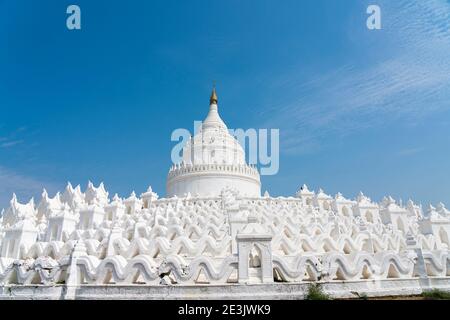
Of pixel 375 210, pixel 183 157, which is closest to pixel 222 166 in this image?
pixel 183 157

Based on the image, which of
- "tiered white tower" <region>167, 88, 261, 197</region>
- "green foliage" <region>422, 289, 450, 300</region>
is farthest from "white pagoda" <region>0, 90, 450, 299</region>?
"tiered white tower" <region>167, 88, 261, 197</region>

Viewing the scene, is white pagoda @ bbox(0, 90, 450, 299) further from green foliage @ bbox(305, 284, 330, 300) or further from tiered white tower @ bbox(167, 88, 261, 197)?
tiered white tower @ bbox(167, 88, 261, 197)

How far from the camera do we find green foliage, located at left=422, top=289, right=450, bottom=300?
12336 mm

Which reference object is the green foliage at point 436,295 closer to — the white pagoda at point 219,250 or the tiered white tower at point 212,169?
the white pagoda at point 219,250

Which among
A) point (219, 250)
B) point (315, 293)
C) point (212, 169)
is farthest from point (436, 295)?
point (212, 169)

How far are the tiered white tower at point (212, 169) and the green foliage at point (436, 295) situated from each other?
20928 mm

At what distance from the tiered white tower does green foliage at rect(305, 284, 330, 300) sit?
21.3m

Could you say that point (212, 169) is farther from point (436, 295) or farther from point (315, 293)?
point (436, 295)

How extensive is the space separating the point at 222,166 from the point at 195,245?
756 inches

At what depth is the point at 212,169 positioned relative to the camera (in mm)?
35406

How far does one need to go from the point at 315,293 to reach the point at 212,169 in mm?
24603

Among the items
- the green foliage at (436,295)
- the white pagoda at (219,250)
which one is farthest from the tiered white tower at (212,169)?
the green foliage at (436,295)
